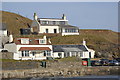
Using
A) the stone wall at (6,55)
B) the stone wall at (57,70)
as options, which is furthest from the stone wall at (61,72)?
the stone wall at (6,55)

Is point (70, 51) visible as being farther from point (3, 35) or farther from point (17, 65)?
point (3, 35)

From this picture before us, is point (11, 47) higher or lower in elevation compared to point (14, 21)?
lower

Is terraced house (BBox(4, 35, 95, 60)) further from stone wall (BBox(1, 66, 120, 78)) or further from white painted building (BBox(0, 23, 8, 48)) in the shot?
stone wall (BBox(1, 66, 120, 78))

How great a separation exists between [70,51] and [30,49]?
32.0 ft

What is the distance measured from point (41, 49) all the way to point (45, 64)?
1131 cm

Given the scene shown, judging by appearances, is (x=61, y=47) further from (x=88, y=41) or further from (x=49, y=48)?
(x=88, y=41)

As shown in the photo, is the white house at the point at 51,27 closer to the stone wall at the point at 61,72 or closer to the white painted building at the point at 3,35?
the white painted building at the point at 3,35

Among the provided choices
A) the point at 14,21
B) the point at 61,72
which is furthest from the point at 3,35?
the point at 61,72

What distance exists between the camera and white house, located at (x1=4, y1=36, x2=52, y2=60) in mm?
62213

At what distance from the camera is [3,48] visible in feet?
229

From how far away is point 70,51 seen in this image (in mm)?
68688

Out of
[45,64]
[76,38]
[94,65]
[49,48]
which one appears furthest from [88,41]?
[45,64]

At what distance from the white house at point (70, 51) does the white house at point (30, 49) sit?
2822 millimetres

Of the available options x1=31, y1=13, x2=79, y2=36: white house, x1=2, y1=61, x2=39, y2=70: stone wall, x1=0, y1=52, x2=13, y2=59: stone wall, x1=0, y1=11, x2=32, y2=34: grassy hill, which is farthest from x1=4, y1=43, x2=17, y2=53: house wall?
x1=0, y1=11, x2=32, y2=34: grassy hill
